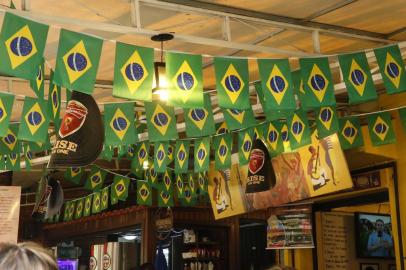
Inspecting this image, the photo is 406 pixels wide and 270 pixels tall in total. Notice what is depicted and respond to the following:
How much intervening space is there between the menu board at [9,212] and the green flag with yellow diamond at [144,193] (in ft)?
11.2

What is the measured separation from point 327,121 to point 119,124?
80.5 inches

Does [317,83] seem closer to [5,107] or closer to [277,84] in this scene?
[277,84]

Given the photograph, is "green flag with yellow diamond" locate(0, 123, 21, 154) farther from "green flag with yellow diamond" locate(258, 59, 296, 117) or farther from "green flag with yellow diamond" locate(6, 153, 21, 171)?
"green flag with yellow diamond" locate(258, 59, 296, 117)

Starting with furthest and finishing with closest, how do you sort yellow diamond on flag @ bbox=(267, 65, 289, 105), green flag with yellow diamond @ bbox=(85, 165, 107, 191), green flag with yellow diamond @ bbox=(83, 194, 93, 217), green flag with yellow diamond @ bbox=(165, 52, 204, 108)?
green flag with yellow diamond @ bbox=(83, 194, 93, 217) < green flag with yellow diamond @ bbox=(85, 165, 107, 191) < yellow diamond on flag @ bbox=(267, 65, 289, 105) < green flag with yellow diamond @ bbox=(165, 52, 204, 108)

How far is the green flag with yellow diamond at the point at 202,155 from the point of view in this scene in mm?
7050

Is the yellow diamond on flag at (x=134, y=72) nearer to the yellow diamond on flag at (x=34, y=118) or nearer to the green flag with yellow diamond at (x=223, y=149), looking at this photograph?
the yellow diamond on flag at (x=34, y=118)

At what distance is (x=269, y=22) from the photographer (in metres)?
5.12

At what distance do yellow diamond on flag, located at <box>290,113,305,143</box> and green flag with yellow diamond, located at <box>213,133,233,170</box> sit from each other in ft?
3.93

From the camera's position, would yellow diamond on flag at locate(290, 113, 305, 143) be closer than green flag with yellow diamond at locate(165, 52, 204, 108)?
No

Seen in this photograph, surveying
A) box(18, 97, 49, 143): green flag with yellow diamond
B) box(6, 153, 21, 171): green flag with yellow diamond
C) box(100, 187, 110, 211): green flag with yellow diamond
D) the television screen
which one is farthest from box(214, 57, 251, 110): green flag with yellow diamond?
box(100, 187, 110, 211): green flag with yellow diamond

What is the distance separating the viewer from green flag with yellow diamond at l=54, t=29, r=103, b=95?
3.92 metres

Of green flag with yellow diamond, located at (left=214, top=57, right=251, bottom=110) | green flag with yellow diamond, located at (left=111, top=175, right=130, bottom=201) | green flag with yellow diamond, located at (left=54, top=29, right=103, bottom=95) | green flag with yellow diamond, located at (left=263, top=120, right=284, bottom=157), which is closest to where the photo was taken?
green flag with yellow diamond, located at (left=54, top=29, right=103, bottom=95)

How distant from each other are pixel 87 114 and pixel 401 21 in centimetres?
299

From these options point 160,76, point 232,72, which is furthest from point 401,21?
point 160,76
